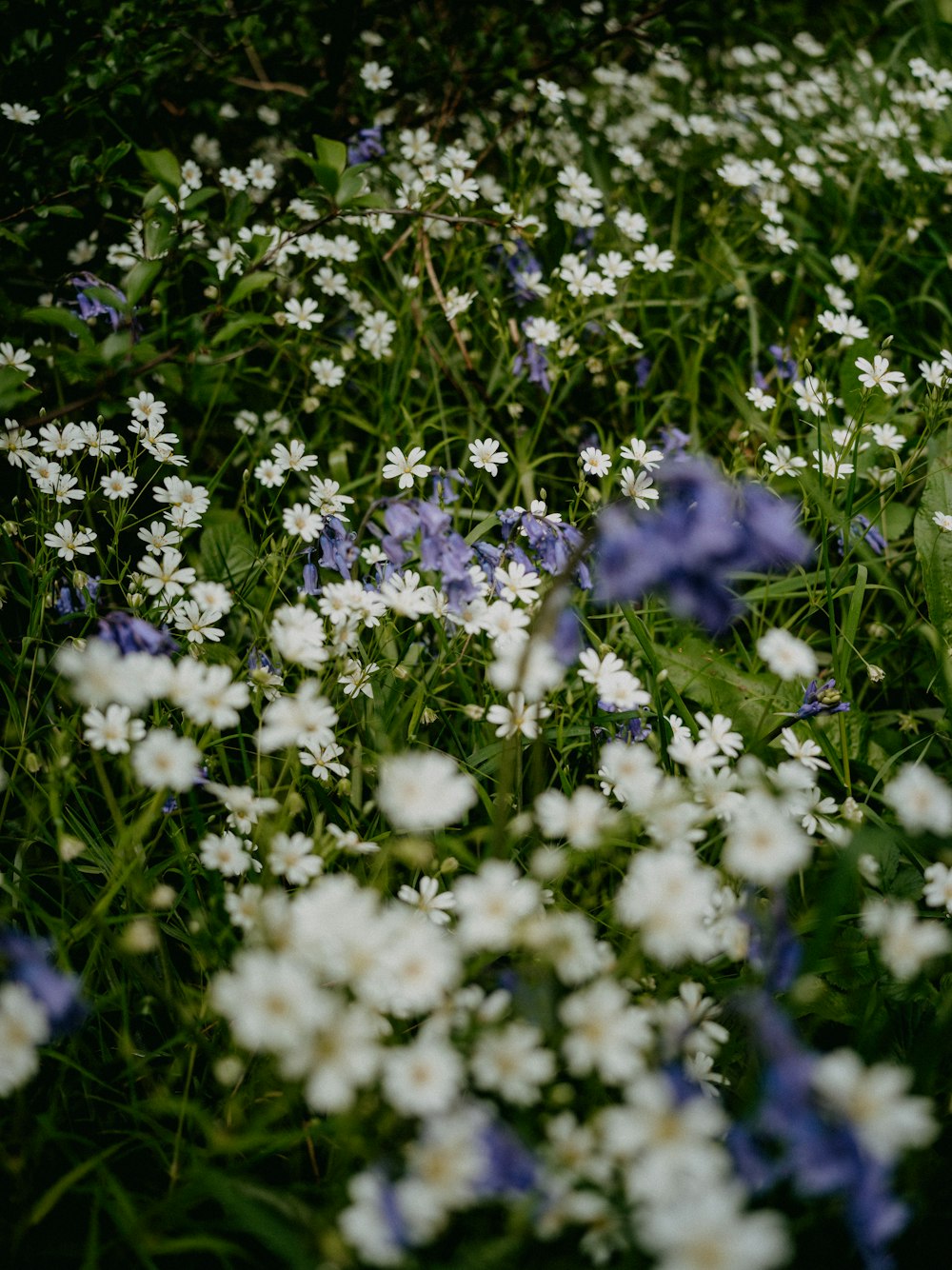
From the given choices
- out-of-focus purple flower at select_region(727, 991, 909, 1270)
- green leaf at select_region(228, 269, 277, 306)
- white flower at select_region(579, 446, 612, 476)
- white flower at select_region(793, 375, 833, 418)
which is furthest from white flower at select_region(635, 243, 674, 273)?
out-of-focus purple flower at select_region(727, 991, 909, 1270)

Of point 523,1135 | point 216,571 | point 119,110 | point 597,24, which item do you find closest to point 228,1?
point 119,110

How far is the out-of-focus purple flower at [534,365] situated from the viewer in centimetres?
302

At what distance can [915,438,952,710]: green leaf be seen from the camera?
102 inches

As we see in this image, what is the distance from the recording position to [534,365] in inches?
119

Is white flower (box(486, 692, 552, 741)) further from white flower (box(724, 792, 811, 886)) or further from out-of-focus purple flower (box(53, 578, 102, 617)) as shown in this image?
out-of-focus purple flower (box(53, 578, 102, 617))

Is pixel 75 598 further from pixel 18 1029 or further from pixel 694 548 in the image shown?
pixel 694 548

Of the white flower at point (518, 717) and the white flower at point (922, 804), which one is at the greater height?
the white flower at point (922, 804)

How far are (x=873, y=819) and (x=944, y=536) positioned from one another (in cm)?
94

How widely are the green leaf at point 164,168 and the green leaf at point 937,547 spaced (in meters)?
2.13

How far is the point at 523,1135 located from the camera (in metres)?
1.28

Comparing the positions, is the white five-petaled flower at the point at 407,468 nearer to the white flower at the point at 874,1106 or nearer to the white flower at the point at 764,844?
the white flower at the point at 764,844

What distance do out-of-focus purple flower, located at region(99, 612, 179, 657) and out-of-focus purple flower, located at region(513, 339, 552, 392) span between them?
5.68ft

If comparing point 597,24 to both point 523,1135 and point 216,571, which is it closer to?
point 216,571

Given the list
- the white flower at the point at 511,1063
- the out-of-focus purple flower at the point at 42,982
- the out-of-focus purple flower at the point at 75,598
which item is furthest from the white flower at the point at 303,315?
the white flower at the point at 511,1063
